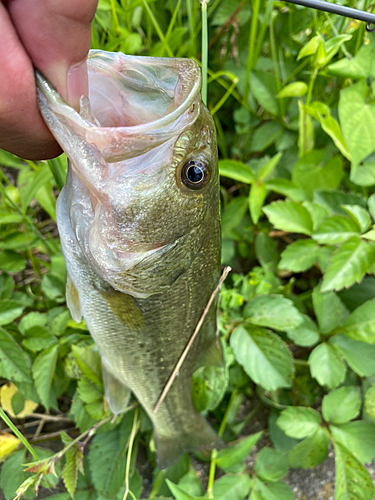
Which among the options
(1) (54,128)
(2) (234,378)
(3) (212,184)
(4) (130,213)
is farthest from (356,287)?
(1) (54,128)

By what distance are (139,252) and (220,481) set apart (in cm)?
105

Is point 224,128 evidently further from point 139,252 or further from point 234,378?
point 139,252

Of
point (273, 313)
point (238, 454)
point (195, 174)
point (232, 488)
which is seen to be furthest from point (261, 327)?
point (195, 174)

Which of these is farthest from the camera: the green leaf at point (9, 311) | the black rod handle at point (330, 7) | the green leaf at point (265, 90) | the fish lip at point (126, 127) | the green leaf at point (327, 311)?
the green leaf at point (265, 90)

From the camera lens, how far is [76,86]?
29.0 inches

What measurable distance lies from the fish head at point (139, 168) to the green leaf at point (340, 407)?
0.89m

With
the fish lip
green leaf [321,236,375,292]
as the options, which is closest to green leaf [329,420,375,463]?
green leaf [321,236,375,292]

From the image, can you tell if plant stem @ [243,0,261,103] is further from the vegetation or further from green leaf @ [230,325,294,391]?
green leaf @ [230,325,294,391]

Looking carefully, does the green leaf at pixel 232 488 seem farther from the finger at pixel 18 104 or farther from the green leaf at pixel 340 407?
the finger at pixel 18 104

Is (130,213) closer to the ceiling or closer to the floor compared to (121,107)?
closer to the floor

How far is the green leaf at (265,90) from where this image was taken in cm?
191

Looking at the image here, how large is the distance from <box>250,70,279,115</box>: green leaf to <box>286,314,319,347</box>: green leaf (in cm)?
106

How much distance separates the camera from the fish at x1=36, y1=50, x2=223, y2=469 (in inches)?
31.9

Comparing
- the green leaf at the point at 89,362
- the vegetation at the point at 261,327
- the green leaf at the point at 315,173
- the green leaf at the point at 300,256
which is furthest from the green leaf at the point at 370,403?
the green leaf at the point at 89,362
